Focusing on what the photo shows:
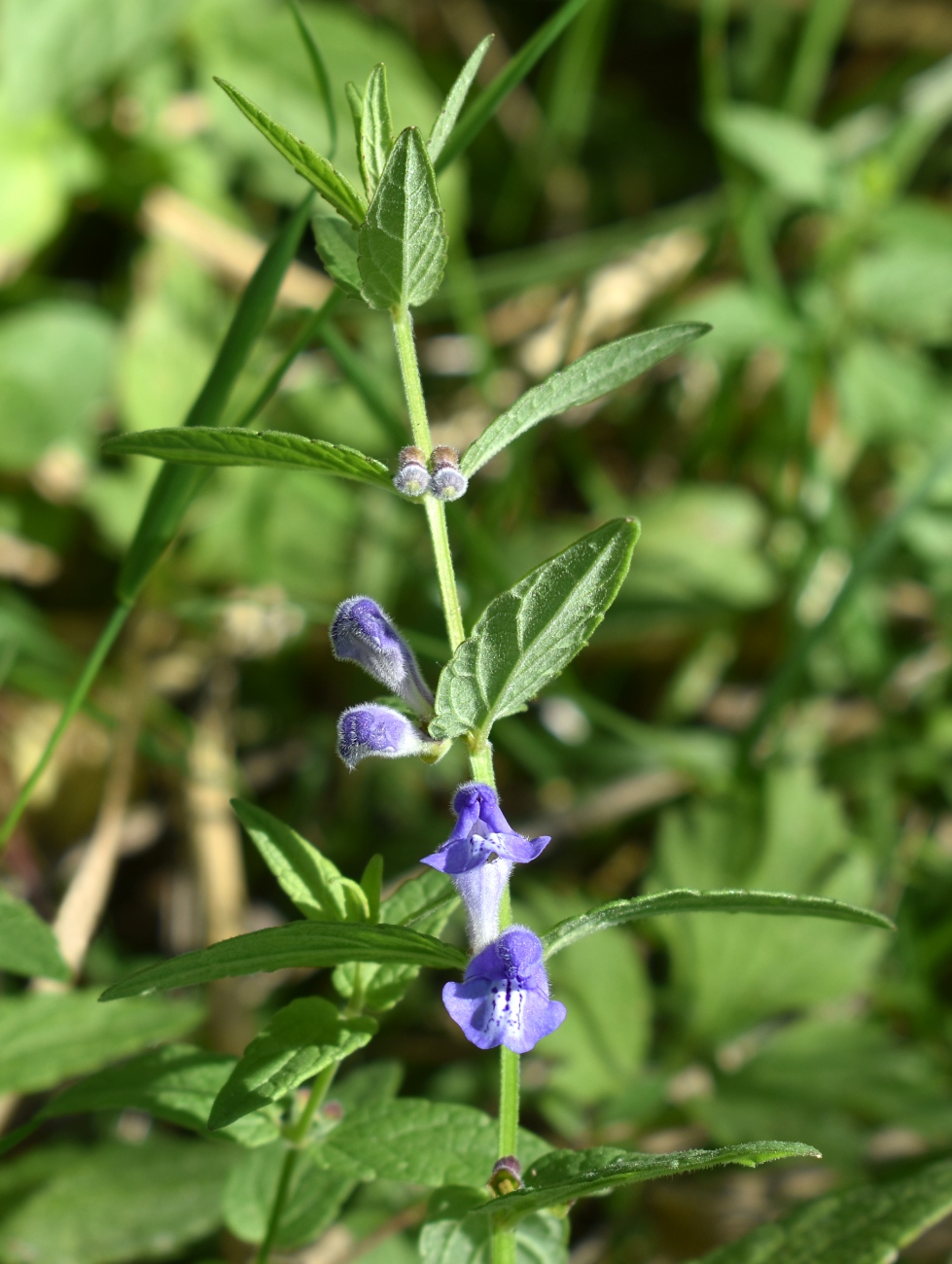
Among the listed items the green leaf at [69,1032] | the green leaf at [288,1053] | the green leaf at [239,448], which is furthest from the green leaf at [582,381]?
the green leaf at [69,1032]

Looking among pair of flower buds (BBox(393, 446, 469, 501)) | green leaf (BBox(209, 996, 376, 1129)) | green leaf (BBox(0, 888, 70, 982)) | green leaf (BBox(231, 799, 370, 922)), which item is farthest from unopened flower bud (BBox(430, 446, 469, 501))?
green leaf (BBox(0, 888, 70, 982))

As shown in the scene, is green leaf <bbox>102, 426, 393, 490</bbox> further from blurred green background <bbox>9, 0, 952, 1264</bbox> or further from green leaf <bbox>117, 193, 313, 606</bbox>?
blurred green background <bbox>9, 0, 952, 1264</bbox>

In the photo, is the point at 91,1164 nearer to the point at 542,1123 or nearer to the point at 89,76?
the point at 542,1123

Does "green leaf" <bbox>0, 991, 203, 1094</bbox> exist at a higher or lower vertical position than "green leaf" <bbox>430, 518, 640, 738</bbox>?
lower

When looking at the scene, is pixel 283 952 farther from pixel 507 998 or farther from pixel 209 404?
pixel 209 404

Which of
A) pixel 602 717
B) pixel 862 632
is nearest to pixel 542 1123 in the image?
pixel 602 717

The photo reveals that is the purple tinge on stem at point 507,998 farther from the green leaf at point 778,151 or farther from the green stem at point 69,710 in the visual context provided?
the green leaf at point 778,151

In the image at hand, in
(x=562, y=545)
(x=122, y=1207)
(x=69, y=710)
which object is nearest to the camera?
(x=69, y=710)

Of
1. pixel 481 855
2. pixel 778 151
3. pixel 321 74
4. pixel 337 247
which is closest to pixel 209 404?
pixel 337 247
